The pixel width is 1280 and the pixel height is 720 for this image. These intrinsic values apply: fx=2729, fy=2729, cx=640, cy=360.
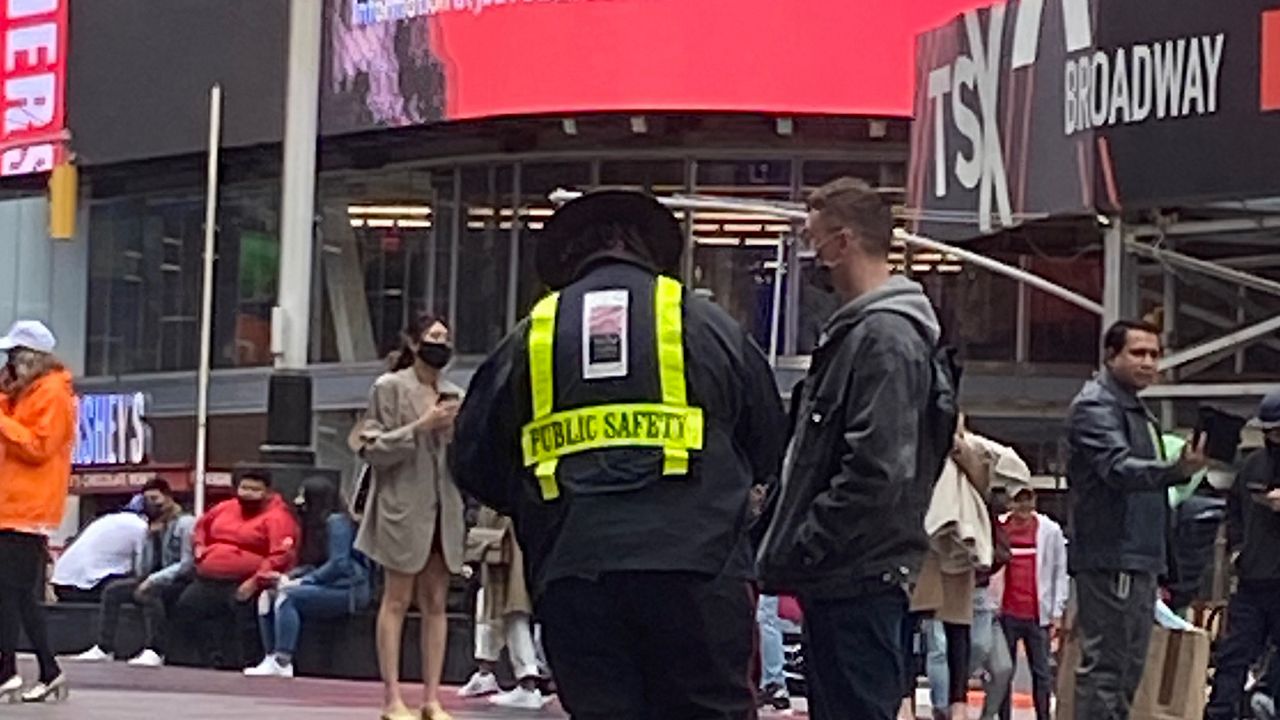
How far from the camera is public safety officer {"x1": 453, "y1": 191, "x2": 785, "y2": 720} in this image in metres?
6.28

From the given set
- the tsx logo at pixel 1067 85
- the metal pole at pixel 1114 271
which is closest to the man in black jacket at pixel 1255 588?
the tsx logo at pixel 1067 85

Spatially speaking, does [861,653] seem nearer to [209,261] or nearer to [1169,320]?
[1169,320]

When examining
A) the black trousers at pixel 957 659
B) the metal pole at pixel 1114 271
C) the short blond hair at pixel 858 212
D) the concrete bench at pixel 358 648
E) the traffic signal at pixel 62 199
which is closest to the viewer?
the short blond hair at pixel 858 212

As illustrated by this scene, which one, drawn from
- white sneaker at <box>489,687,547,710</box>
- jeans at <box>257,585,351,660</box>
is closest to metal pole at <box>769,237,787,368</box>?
jeans at <box>257,585,351,660</box>

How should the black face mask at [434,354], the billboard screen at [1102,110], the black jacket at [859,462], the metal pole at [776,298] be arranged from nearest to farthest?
the black jacket at [859,462]
the black face mask at [434,354]
the billboard screen at [1102,110]
the metal pole at [776,298]

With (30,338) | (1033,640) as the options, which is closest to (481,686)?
(1033,640)

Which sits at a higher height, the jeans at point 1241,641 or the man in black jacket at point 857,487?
the man in black jacket at point 857,487

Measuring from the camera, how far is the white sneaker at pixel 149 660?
1834cm

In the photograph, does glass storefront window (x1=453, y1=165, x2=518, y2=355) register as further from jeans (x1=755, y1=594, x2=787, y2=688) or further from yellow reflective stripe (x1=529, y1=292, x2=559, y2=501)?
yellow reflective stripe (x1=529, y1=292, x2=559, y2=501)

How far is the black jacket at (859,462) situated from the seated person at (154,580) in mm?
11892

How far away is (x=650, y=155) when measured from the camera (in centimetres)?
3206

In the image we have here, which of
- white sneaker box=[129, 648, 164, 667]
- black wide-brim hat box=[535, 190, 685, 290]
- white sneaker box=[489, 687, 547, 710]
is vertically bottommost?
white sneaker box=[129, 648, 164, 667]

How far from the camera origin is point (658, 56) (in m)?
30.6

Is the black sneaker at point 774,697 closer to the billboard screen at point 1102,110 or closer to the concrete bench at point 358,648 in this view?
the concrete bench at point 358,648
